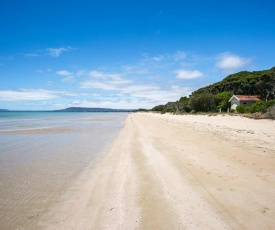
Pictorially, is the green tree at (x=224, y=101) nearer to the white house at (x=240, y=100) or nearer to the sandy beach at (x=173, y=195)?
the white house at (x=240, y=100)

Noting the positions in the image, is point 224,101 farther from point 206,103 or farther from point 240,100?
point 206,103

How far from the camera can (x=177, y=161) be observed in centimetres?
807

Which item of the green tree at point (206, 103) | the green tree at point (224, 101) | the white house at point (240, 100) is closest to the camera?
the white house at point (240, 100)

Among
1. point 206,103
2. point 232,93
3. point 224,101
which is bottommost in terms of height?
point 206,103

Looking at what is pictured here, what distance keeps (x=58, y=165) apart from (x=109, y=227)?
517cm

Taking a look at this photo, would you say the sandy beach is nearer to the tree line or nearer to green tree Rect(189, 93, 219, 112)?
the tree line

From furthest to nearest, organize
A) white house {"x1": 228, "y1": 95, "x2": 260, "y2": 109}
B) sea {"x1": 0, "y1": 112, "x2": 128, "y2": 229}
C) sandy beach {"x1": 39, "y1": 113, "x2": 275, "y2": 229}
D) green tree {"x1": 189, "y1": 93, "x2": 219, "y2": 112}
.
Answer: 1. green tree {"x1": 189, "y1": 93, "x2": 219, "y2": 112}
2. white house {"x1": 228, "y1": 95, "x2": 260, "y2": 109}
3. sea {"x1": 0, "y1": 112, "x2": 128, "y2": 229}
4. sandy beach {"x1": 39, "y1": 113, "x2": 275, "y2": 229}

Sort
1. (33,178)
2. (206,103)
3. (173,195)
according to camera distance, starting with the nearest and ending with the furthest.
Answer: (173,195), (33,178), (206,103)

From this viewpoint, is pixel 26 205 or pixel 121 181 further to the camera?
pixel 121 181

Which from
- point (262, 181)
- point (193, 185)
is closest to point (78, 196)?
point (193, 185)

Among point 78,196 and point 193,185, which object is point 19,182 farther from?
point 193,185

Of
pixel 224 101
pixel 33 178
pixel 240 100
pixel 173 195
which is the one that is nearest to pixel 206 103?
pixel 224 101

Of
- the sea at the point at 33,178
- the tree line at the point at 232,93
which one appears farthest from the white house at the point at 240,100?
the sea at the point at 33,178

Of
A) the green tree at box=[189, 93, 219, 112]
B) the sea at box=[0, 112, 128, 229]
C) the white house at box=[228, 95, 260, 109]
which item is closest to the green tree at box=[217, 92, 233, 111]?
the white house at box=[228, 95, 260, 109]
